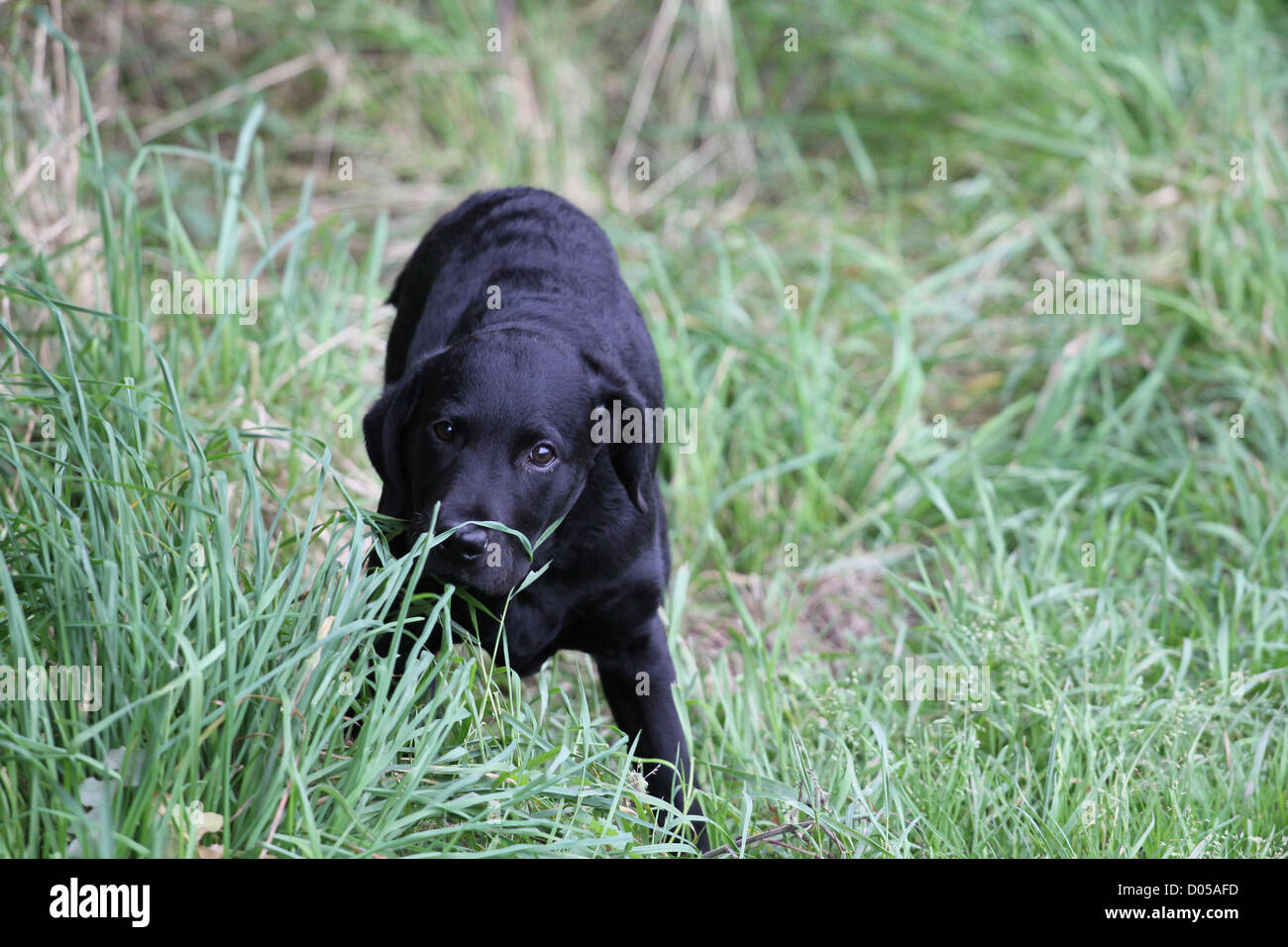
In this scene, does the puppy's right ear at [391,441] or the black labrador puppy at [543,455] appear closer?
the black labrador puppy at [543,455]

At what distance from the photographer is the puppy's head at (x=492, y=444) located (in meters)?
2.67

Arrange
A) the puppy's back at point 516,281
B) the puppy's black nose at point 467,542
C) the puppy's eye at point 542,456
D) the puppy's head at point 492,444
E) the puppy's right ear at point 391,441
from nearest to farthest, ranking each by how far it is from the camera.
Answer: the puppy's black nose at point 467,542, the puppy's head at point 492,444, the puppy's eye at point 542,456, the puppy's right ear at point 391,441, the puppy's back at point 516,281

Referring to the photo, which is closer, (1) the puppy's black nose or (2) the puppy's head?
(1) the puppy's black nose

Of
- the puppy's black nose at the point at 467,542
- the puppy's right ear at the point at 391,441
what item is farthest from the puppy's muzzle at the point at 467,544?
the puppy's right ear at the point at 391,441

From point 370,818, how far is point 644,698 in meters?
0.84

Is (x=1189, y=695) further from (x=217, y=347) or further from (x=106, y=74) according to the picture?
(x=106, y=74)

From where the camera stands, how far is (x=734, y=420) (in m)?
4.84

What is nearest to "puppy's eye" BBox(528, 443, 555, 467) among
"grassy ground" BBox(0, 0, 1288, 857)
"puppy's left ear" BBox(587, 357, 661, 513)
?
"puppy's left ear" BBox(587, 357, 661, 513)

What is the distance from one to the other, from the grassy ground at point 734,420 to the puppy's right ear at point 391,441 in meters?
0.15

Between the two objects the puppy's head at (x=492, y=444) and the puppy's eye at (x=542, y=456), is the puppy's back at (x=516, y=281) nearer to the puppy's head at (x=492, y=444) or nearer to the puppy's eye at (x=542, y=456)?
the puppy's head at (x=492, y=444)

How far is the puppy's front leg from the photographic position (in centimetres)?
319

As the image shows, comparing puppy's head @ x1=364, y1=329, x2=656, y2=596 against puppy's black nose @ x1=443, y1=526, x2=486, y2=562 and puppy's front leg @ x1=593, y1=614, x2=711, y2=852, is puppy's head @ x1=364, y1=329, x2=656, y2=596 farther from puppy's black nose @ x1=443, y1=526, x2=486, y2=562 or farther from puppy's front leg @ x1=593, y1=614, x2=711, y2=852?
puppy's front leg @ x1=593, y1=614, x2=711, y2=852

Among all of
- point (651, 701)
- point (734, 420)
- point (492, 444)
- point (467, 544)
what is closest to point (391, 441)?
point (492, 444)

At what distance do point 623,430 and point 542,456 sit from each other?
9.8 inches
